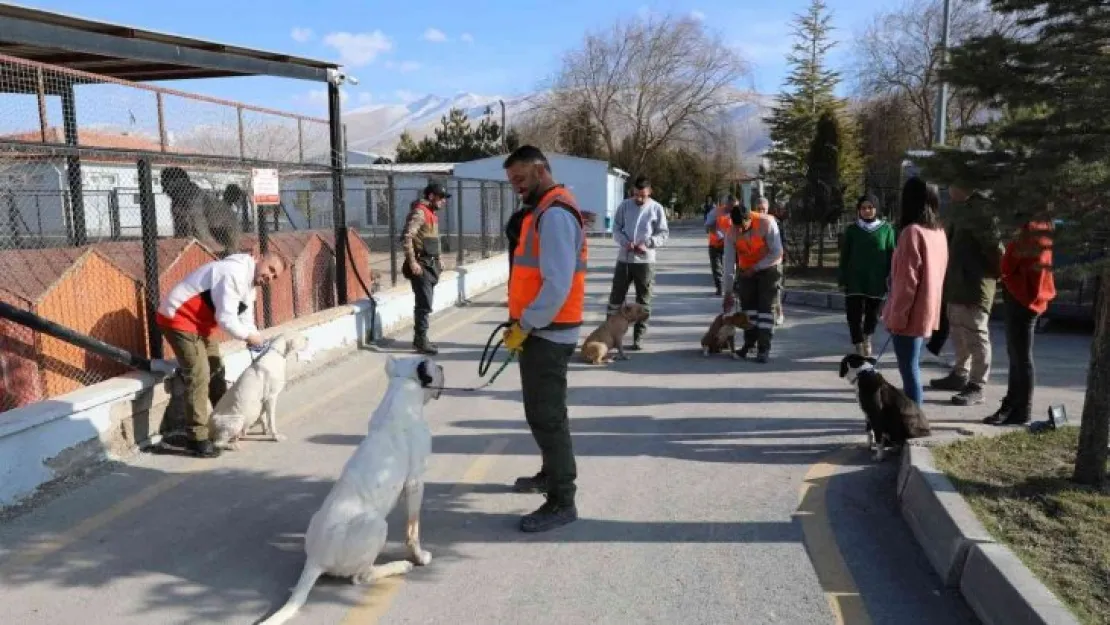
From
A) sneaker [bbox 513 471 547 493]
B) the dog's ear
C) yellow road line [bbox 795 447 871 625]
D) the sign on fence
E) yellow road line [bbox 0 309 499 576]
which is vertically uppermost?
the sign on fence

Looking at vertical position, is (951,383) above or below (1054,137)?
below

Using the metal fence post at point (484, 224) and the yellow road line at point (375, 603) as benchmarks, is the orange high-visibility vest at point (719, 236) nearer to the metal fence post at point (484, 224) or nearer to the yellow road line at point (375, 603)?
the metal fence post at point (484, 224)

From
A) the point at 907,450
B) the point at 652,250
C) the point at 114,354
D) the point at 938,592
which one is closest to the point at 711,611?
the point at 938,592

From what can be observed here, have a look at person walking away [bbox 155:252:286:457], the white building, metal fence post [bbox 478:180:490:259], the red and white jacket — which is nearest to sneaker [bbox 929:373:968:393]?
person walking away [bbox 155:252:286:457]

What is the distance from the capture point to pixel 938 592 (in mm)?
3762

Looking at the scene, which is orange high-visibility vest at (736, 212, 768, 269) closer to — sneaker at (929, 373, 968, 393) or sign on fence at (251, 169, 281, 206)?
sneaker at (929, 373, 968, 393)

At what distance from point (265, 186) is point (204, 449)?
3.58 metres

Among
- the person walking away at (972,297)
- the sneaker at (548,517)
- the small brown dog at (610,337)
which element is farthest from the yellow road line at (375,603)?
the person walking away at (972,297)

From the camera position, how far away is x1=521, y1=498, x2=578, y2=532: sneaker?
4441 millimetres

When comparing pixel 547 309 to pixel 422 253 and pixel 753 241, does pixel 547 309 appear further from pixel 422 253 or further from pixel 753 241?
pixel 422 253

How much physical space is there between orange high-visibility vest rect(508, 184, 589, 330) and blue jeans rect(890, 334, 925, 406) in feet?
9.85

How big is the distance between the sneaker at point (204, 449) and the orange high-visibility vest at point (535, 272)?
2.79m

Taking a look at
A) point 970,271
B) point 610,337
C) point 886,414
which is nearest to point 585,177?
point 610,337

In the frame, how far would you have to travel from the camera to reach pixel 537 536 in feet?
14.5
